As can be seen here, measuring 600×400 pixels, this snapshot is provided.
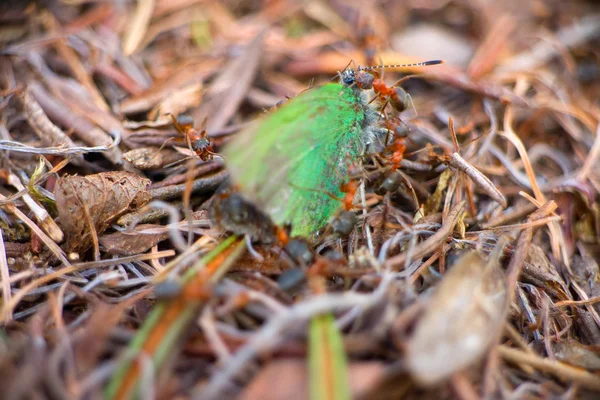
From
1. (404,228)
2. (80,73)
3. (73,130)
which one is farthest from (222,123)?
(404,228)

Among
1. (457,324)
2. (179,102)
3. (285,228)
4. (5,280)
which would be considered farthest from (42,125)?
(457,324)

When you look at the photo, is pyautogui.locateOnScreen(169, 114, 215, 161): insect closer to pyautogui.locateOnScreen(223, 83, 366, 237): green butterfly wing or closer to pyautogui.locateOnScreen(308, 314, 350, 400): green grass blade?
pyautogui.locateOnScreen(223, 83, 366, 237): green butterfly wing

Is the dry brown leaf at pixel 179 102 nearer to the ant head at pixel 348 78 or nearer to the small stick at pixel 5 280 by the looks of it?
the ant head at pixel 348 78

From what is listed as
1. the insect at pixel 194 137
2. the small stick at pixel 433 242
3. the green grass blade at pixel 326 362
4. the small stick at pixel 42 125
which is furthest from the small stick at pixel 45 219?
the small stick at pixel 433 242

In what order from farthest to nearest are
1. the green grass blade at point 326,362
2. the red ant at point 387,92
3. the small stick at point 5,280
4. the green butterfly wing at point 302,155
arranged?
the red ant at point 387,92
the small stick at point 5,280
the green butterfly wing at point 302,155
the green grass blade at point 326,362

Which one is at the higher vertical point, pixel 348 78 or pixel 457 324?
pixel 348 78

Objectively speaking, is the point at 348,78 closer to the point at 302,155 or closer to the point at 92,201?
the point at 302,155

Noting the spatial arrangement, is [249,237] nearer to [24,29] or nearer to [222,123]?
[222,123]

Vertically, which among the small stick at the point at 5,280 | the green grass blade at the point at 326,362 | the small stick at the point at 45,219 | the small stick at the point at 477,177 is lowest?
the small stick at the point at 477,177
